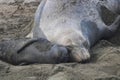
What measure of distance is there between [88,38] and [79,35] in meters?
0.31

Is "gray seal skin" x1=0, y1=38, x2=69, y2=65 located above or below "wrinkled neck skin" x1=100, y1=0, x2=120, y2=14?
above

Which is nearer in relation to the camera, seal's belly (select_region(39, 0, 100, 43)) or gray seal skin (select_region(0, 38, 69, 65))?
gray seal skin (select_region(0, 38, 69, 65))

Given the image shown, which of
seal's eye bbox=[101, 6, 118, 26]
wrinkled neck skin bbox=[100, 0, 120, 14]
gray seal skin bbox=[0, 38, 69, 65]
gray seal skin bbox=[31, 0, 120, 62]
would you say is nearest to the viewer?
gray seal skin bbox=[0, 38, 69, 65]

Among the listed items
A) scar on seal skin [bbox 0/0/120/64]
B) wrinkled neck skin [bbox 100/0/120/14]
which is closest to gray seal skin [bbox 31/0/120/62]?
scar on seal skin [bbox 0/0/120/64]

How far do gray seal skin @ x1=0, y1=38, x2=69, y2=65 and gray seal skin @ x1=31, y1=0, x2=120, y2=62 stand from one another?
0.69 ft

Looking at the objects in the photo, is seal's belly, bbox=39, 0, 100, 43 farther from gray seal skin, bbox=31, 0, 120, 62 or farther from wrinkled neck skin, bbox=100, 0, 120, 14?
wrinkled neck skin, bbox=100, 0, 120, 14

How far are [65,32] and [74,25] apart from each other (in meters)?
0.20

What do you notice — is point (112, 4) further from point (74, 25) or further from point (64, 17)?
point (74, 25)

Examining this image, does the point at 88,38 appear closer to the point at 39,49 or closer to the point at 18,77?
the point at 39,49

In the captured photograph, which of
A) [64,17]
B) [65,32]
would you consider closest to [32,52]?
[65,32]

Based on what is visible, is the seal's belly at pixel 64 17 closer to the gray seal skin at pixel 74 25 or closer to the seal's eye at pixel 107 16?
the gray seal skin at pixel 74 25

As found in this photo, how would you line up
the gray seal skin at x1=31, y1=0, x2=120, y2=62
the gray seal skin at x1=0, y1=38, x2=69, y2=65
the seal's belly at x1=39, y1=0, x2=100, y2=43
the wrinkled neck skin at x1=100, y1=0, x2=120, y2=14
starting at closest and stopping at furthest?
the gray seal skin at x1=0, y1=38, x2=69, y2=65 < the gray seal skin at x1=31, y1=0, x2=120, y2=62 < the seal's belly at x1=39, y1=0, x2=100, y2=43 < the wrinkled neck skin at x1=100, y1=0, x2=120, y2=14

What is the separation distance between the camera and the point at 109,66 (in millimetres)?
3986

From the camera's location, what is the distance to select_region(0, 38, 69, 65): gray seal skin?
4094 millimetres
